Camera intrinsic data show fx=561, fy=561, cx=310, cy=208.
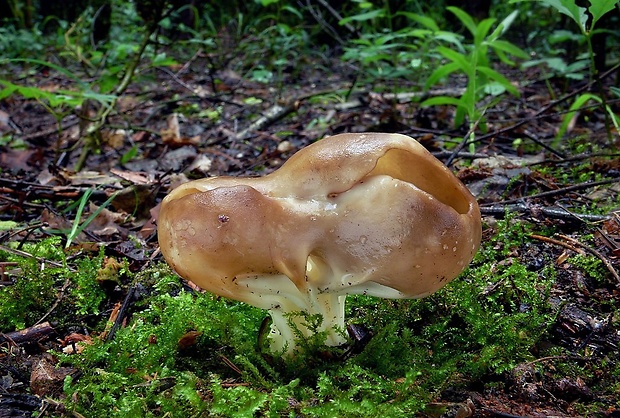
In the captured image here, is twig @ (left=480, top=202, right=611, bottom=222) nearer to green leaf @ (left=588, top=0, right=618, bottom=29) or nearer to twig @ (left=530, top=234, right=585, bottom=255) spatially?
twig @ (left=530, top=234, right=585, bottom=255)

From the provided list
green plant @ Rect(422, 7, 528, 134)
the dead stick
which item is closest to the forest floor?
the dead stick

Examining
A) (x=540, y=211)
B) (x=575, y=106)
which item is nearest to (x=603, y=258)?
(x=540, y=211)

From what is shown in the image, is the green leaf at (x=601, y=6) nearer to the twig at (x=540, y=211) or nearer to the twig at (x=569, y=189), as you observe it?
the twig at (x=569, y=189)

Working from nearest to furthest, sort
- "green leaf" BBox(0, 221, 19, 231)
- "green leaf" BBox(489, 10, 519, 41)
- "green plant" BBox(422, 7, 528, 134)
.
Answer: "green leaf" BBox(0, 221, 19, 231), "green plant" BBox(422, 7, 528, 134), "green leaf" BBox(489, 10, 519, 41)

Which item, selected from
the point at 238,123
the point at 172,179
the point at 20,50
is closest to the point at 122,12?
the point at 20,50

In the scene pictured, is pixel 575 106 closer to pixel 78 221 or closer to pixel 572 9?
pixel 572 9

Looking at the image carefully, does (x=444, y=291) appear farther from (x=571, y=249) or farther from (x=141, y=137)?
(x=141, y=137)

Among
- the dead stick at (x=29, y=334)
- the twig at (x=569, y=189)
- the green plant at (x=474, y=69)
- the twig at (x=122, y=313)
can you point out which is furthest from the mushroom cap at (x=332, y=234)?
the green plant at (x=474, y=69)
